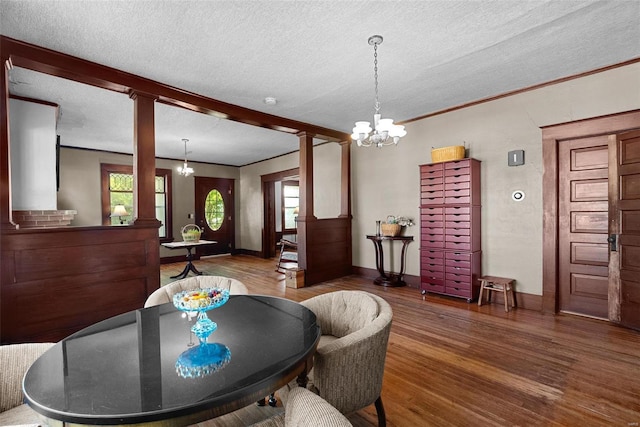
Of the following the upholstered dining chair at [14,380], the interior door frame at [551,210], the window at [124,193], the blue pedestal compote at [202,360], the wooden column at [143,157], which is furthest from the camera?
the window at [124,193]

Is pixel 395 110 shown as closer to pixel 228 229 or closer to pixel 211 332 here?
pixel 211 332

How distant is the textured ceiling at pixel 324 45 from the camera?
2.26m

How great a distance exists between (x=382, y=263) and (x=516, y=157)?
251cm

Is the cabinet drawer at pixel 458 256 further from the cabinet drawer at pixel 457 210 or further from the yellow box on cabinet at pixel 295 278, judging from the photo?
the yellow box on cabinet at pixel 295 278

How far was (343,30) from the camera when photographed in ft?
8.20

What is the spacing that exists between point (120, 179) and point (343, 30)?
6.80m

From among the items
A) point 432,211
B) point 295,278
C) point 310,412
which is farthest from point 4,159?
point 432,211

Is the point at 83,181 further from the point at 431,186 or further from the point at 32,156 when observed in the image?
the point at 431,186

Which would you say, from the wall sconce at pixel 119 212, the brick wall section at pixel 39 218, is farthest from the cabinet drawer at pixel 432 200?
the wall sconce at pixel 119 212

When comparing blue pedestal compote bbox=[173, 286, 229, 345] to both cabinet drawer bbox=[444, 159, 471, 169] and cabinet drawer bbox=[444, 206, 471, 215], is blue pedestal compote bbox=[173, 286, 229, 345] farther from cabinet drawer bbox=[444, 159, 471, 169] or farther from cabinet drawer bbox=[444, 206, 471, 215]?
cabinet drawer bbox=[444, 159, 471, 169]

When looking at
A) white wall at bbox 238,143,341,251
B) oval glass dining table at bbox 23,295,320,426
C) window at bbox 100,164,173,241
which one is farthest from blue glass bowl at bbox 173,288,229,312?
window at bbox 100,164,173,241

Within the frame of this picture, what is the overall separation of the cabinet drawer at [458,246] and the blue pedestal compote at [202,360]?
3623 millimetres

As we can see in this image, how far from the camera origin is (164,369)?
1114 millimetres

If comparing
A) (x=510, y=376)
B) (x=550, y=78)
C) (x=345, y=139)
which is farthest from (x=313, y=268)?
(x=550, y=78)
